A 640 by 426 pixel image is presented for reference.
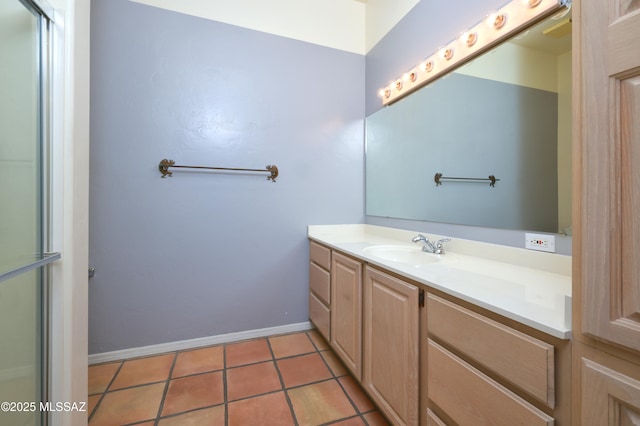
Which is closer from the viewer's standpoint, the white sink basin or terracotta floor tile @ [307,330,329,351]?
the white sink basin

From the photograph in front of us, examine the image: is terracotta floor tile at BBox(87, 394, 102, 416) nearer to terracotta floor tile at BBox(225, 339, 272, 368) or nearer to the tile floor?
the tile floor

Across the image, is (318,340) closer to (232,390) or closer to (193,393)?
(232,390)

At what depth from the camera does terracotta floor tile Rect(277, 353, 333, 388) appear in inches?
63.0

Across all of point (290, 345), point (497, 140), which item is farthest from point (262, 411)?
point (497, 140)

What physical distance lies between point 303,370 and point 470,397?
3.80ft

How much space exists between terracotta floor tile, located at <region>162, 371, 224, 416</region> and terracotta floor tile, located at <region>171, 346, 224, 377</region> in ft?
0.20

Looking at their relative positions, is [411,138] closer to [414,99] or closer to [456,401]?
[414,99]

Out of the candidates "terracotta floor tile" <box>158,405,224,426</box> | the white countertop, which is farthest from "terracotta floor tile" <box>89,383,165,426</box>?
the white countertop

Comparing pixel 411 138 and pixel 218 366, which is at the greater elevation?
pixel 411 138

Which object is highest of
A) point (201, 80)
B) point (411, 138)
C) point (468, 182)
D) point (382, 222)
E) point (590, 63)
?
point (201, 80)

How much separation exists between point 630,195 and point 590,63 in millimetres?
283

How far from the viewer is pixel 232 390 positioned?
151 cm

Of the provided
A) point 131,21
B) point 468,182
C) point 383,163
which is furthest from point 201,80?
point 468,182

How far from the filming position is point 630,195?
49 centimetres
